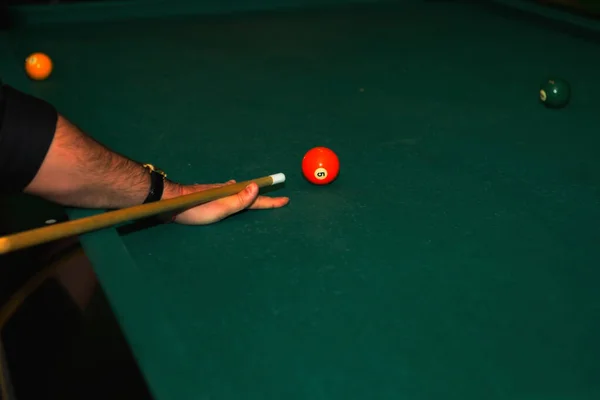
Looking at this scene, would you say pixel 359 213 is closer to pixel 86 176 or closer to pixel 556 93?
pixel 86 176

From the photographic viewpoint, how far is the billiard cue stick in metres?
1.15

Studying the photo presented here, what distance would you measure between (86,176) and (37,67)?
3.91 feet

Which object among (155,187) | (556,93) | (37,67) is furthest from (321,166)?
(37,67)

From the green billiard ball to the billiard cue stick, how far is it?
1112mm

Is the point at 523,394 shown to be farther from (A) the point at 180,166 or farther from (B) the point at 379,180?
(A) the point at 180,166

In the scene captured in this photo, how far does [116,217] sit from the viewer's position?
1.34 m

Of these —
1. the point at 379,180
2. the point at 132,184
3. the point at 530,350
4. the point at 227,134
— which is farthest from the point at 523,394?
the point at 227,134

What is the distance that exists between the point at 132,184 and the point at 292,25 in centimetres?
216

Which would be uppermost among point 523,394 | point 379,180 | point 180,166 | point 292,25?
point 292,25

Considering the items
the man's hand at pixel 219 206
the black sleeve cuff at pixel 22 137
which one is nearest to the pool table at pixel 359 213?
the man's hand at pixel 219 206

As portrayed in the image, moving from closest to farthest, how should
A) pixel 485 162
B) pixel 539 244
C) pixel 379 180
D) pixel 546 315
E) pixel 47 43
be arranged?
pixel 546 315 < pixel 539 244 < pixel 379 180 < pixel 485 162 < pixel 47 43

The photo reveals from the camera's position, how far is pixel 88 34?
10.5 feet

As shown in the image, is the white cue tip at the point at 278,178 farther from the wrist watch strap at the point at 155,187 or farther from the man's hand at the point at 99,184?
the wrist watch strap at the point at 155,187

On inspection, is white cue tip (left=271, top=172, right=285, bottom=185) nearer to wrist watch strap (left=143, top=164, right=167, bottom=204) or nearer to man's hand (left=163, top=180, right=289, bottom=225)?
man's hand (left=163, top=180, right=289, bottom=225)
